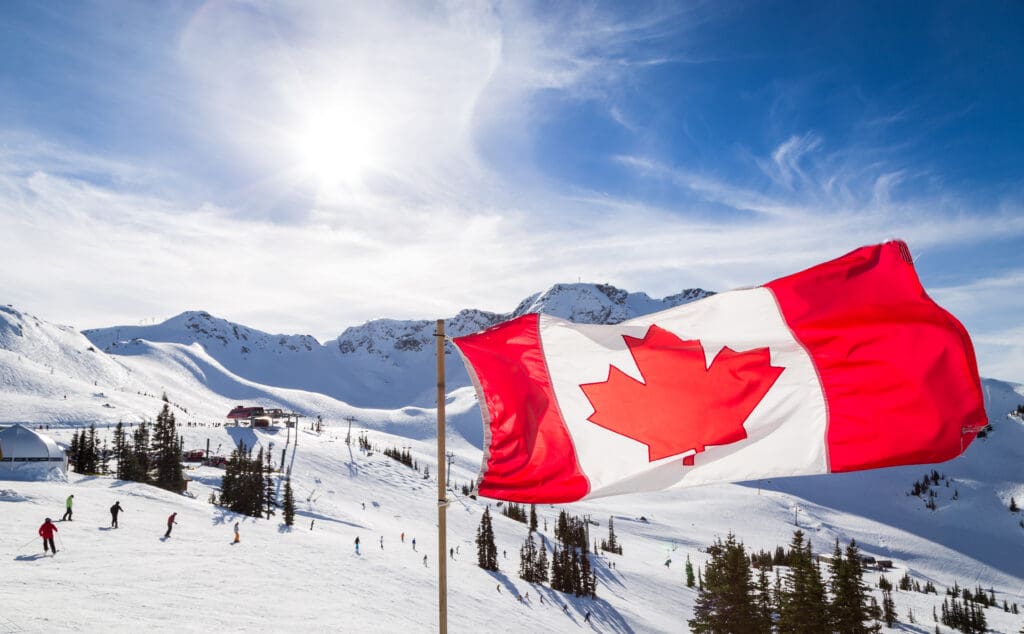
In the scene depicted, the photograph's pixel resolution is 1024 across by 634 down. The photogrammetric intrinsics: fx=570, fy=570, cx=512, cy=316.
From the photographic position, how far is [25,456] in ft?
132

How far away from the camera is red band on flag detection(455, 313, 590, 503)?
24.8ft

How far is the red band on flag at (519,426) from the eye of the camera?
7.57 metres

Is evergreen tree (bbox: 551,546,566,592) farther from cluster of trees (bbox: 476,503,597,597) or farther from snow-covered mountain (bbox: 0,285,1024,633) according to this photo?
snow-covered mountain (bbox: 0,285,1024,633)

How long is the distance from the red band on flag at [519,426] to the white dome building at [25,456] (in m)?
47.0

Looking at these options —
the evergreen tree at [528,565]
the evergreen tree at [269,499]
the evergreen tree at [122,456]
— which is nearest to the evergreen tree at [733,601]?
the evergreen tree at [528,565]

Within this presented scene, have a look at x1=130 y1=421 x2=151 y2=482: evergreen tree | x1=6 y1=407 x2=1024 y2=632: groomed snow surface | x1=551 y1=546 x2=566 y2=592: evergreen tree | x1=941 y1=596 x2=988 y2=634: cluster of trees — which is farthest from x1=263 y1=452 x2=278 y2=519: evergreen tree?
x1=941 y1=596 x2=988 y2=634: cluster of trees

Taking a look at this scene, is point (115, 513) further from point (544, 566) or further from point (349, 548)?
point (544, 566)

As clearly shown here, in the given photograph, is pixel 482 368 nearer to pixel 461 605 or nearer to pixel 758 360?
pixel 758 360

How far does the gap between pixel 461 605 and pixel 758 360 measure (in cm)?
3403

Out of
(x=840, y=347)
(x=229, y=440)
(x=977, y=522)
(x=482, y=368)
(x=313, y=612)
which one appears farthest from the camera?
(x=977, y=522)

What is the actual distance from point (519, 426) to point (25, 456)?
158 ft

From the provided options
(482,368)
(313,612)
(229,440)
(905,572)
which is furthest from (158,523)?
(905,572)

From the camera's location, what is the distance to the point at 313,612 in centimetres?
2341

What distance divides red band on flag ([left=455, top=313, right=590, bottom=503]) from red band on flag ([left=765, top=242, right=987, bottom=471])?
126 inches
